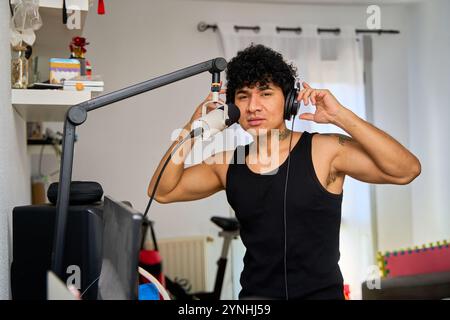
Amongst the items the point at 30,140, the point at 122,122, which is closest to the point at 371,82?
the point at 122,122

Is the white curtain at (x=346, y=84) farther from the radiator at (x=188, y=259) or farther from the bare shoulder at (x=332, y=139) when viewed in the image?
the bare shoulder at (x=332, y=139)

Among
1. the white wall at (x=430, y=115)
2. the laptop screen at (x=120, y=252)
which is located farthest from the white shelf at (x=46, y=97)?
the white wall at (x=430, y=115)

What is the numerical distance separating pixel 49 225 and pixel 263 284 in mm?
433

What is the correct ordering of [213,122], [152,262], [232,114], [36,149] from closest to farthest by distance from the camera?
[213,122], [232,114], [36,149], [152,262]

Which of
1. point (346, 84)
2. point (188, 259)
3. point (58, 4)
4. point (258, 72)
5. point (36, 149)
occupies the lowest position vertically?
point (188, 259)

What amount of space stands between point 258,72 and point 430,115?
2128 millimetres

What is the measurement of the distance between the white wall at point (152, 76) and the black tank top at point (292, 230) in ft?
5.74

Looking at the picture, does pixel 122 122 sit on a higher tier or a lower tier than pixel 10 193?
higher

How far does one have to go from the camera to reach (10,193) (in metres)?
0.99

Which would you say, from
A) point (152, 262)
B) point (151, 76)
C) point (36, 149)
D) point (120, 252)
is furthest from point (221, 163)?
point (151, 76)

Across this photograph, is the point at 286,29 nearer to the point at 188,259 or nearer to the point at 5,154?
the point at 188,259

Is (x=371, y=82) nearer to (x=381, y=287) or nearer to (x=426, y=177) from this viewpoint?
(x=426, y=177)

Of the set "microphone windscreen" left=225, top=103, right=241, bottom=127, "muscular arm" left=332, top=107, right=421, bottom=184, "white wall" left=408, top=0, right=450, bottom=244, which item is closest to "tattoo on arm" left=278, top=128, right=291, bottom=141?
"muscular arm" left=332, top=107, right=421, bottom=184

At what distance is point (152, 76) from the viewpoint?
2834 millimetres
